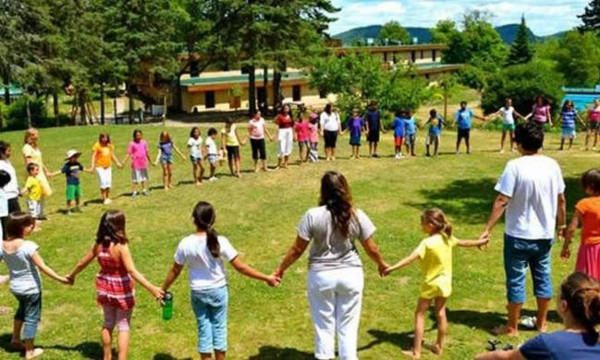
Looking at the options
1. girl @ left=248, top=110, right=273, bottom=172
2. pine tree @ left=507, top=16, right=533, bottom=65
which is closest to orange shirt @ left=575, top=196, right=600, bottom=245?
girl @ left=248, top=110, right=273, bottom=172

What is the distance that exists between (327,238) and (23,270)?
128 inches

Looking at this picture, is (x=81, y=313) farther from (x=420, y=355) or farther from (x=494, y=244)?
(x=494, y=244)

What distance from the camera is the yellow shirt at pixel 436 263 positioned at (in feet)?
19.9

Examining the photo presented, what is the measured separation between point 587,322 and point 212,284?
334 cm

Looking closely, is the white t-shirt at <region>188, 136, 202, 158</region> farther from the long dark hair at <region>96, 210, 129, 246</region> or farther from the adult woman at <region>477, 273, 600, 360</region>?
the adult woman at <region>477, 273, 600, 360</region>

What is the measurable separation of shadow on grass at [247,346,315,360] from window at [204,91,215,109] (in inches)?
1834

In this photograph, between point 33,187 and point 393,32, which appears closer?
point 33,187

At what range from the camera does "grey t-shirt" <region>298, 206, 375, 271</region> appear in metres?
5.23

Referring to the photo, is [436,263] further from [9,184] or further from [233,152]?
[233,152]

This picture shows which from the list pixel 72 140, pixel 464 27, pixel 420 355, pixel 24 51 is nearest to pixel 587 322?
pixel 420 355

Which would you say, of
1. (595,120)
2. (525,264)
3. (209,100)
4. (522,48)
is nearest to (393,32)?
(522,48)

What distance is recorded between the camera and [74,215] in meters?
13.4

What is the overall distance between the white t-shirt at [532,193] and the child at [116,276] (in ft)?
12.1

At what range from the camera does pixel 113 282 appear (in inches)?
229
